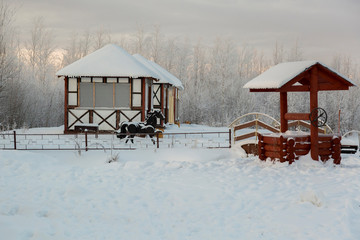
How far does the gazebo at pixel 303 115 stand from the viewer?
11.6m

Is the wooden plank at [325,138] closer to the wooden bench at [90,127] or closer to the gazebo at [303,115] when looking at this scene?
the gazebo at [303,115]

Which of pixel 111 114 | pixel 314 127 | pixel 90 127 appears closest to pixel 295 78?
pixel 314 127

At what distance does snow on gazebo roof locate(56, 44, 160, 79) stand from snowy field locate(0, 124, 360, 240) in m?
7.46

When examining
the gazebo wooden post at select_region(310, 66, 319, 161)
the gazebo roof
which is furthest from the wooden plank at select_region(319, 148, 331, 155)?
the gazebo roof

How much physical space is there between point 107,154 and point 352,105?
27696 millimetres

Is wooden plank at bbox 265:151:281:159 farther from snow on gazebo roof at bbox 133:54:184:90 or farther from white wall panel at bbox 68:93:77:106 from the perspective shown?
snow on gazebo roof at bbox 133:54:184:90

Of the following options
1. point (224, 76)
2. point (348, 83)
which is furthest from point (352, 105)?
point (348, 83)

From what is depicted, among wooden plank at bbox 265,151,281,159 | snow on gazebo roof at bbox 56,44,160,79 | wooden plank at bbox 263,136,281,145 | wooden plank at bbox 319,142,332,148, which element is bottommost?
wooden plank at bbox 265,151,281,159

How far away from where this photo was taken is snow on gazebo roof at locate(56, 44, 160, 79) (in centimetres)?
1925

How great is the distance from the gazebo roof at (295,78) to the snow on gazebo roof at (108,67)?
8.26m

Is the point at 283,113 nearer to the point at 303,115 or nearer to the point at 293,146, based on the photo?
the point at 303,115

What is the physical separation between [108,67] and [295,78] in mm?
10664

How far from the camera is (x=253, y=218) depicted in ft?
22.2

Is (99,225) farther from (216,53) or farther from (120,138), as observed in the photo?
(216,53)
